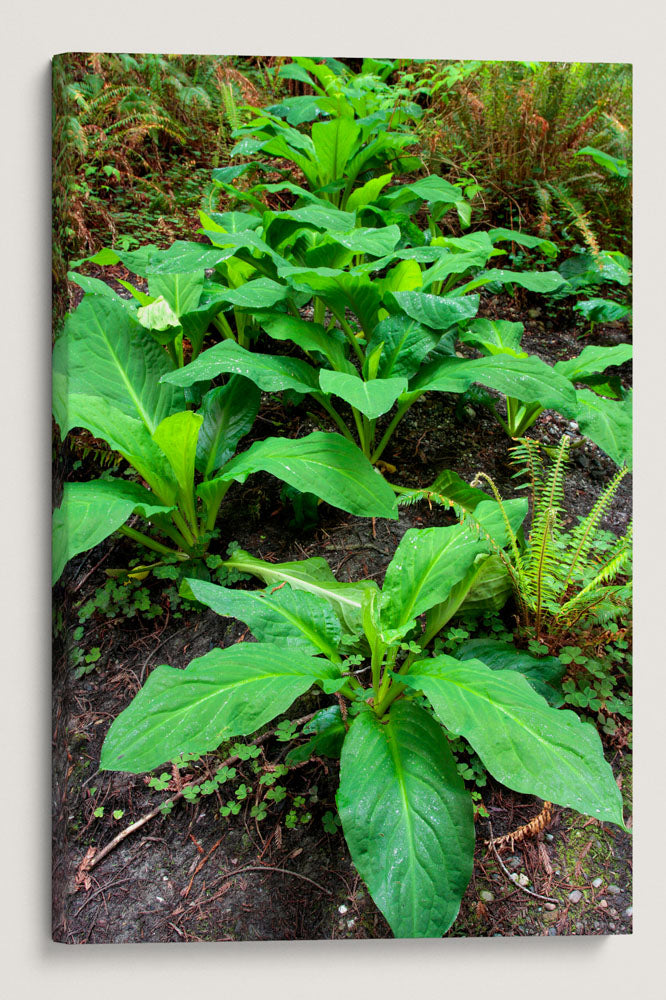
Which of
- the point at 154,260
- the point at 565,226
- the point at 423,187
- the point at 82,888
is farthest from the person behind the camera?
the point at 423,187

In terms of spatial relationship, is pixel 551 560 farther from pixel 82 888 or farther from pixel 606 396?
pixel 82 888

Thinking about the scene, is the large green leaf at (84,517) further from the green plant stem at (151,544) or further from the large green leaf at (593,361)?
the large green leaf at (593,361)

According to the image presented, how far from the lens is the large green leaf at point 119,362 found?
5.00ft

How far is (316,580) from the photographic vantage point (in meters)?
1.41

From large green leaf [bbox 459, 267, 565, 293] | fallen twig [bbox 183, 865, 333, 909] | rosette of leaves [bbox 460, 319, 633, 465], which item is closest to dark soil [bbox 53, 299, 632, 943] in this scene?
fallen twig [bbox 183, 865, 333, 909]

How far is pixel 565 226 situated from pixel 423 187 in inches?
16.4

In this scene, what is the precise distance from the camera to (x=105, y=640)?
134cm

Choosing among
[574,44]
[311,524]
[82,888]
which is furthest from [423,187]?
[82,888]

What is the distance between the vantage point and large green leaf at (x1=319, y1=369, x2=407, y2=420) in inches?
50.9

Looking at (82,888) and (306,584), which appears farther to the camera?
(306,584)

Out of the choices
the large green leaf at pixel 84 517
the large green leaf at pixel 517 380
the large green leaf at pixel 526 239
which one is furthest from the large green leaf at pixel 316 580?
the large green leaf at pixel 526 239

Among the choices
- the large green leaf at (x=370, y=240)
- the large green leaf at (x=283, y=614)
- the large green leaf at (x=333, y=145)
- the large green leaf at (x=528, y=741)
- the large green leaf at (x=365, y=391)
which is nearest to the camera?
the large green leaf at (x=528, y=741)

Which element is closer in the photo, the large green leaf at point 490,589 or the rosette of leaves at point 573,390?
the large green leaf at point 490,589

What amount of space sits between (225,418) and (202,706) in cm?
78
